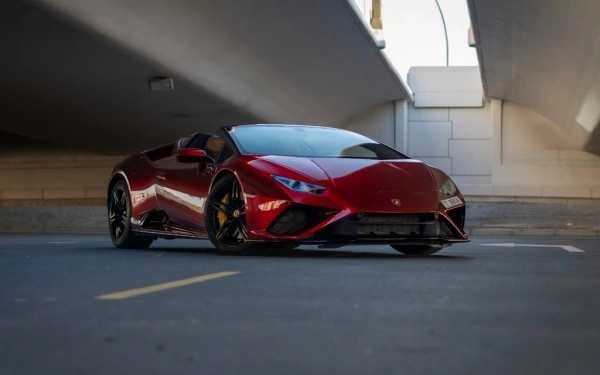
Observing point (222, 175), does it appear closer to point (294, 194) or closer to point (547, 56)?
point (294, 194)

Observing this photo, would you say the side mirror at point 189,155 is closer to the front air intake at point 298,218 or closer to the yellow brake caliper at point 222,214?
the yellow brake caliper at point 222,214

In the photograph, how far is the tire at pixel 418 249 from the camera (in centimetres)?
939

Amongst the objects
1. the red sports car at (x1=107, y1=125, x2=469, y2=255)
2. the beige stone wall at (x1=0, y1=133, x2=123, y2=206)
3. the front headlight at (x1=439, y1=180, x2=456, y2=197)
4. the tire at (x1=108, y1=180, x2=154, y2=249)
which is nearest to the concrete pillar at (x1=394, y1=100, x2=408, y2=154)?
the beige stone wall at (x1=0, y1=133, x2=123, y2=206)

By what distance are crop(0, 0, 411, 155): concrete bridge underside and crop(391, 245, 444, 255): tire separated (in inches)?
253

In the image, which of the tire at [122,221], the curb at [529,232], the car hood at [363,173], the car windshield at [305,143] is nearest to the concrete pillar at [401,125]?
the curb at [529,232]

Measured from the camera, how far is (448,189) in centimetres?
902

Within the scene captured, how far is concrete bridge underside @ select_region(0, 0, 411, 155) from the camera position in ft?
51.6

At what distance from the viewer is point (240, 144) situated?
928 centimetres

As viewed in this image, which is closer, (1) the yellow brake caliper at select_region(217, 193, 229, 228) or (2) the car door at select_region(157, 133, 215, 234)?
(1) the yellow brake caliper at select_region(217, 193, 229, 228)

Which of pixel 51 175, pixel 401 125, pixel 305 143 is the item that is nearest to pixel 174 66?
pixel 305 143

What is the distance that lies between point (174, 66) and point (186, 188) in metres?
9.62

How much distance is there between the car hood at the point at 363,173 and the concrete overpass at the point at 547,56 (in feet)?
21.8

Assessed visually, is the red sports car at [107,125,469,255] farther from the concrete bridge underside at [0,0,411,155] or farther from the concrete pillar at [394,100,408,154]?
the concrete pillar at [394,100,408,154]

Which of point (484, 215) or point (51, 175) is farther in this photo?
point (51, 175)
